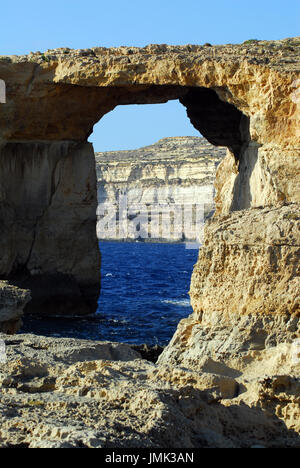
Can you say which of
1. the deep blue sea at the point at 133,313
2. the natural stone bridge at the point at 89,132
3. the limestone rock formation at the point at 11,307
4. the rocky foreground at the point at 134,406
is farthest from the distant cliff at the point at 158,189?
the rocky foreground at the point at 134,406

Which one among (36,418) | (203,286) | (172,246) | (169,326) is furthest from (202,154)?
(36,418)

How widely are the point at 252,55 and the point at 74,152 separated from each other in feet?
31.0

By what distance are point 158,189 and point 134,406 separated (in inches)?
3395

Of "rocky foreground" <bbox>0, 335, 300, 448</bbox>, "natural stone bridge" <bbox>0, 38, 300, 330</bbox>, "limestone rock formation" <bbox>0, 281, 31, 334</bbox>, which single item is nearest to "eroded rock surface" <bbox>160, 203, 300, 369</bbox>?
"natural stone bridge" <bbox>0, 38, 300, 330</bbox>

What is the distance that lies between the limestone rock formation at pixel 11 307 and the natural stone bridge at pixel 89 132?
6812 mm

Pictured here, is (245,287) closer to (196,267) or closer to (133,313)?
(196,267)

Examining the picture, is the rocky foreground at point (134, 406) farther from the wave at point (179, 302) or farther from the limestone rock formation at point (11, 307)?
the wave at point (179, 302)

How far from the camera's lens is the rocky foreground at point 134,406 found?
533 cm

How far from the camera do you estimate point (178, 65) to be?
2170 centimetres

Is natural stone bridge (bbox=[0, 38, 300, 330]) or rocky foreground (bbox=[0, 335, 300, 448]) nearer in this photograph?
rocky foreground (bbox=[0, 335, 300, 448])

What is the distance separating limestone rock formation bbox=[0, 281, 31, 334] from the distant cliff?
67.9 meters

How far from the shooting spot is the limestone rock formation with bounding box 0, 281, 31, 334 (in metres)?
16.2

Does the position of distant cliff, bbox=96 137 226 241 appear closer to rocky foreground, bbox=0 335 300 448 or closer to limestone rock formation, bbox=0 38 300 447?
limestone rock formation, bbox=0 38 300 447

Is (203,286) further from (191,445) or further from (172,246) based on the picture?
A: (172,246)
